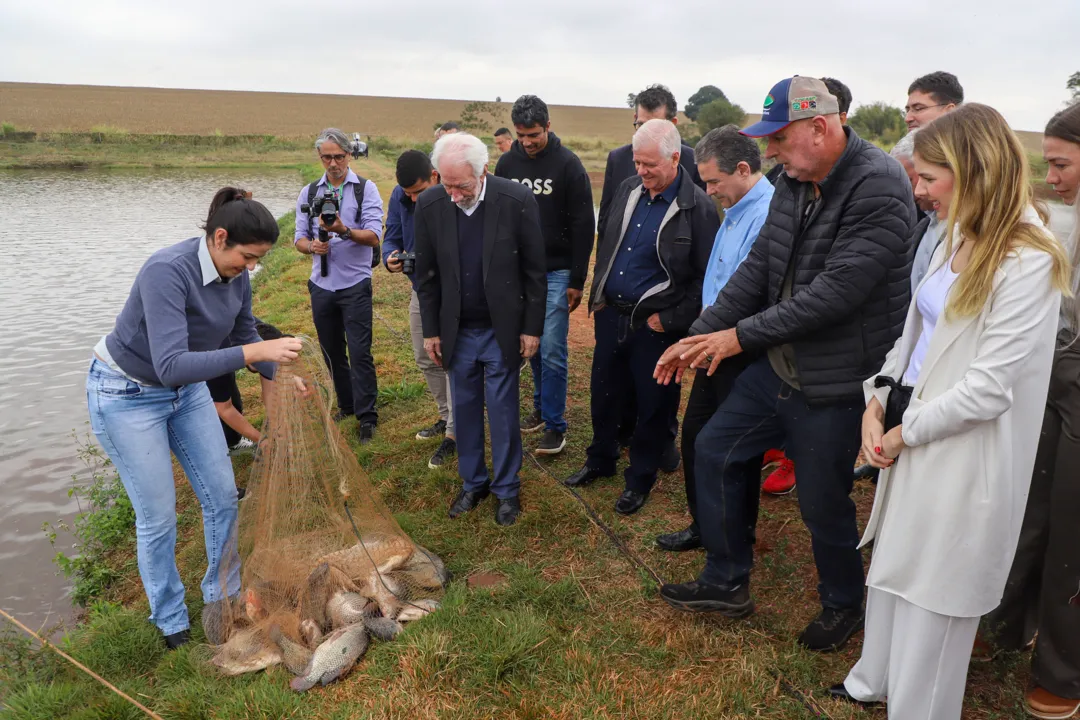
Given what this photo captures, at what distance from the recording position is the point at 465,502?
4.45 m

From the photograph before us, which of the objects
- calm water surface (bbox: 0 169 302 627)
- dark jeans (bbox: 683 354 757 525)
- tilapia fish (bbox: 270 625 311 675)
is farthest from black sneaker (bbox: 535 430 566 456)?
calm water surface (bbox: 0 169 302 627)

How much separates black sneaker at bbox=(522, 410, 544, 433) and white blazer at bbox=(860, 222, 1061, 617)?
3.41 metres

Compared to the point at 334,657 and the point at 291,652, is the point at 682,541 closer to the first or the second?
the point at 334,657

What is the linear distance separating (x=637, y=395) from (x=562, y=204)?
168 cm

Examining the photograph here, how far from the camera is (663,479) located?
473 cm

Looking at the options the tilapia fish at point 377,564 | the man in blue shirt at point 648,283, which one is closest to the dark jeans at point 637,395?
the man in blue shirt at point 648,283

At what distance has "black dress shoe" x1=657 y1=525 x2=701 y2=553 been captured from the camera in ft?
12.7

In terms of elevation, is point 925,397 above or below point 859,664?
above

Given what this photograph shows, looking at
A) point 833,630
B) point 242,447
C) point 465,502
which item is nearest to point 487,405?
point 465,502

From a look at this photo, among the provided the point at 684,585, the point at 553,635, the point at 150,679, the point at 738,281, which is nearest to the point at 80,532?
the point at 150,679

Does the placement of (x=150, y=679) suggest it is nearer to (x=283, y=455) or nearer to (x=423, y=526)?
(x=283, y=455)

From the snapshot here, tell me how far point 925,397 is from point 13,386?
8984 mm

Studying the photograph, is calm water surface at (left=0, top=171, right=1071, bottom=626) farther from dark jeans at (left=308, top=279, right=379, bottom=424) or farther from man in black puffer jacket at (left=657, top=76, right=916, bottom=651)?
dark jeans at (left=308, top=279, right=379, bottom=424)

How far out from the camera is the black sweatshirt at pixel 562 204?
5.22 meters
